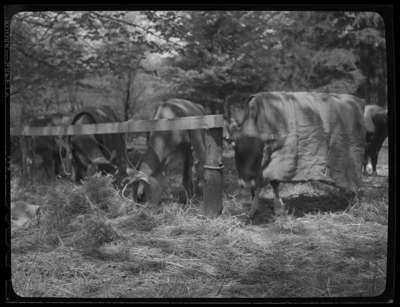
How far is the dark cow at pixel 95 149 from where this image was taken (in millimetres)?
5691

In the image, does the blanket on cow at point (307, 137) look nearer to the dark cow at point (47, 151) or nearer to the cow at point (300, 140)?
the cow at point (300, 140)

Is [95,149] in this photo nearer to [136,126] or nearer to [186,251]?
[136,126]

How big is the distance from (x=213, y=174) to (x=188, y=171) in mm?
1642

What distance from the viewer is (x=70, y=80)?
643 cm

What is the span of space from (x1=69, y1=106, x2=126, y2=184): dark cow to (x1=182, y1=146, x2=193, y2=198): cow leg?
36.9 inches

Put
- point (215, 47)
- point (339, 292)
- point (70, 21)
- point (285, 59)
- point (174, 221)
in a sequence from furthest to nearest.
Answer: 1. point (285, 59)
2. point (215, 47)
3. point (70, 21)
4. point (174, 221)
5. point (339, 292)

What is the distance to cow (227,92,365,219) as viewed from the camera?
13.3 ft

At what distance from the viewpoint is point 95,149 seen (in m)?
5.79

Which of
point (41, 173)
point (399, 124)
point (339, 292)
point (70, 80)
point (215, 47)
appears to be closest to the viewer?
point (399, 124)

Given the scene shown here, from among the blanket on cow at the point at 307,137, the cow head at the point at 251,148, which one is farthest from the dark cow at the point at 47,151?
the blanket on cow at the point at 307,137

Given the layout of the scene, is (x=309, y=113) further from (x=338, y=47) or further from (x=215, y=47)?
(x=338, y=47)

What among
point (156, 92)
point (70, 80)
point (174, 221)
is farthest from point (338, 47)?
point (174, 221)

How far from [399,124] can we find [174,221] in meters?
3.11

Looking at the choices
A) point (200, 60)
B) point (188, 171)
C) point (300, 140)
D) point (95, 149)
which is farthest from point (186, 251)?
point (200, 60)
